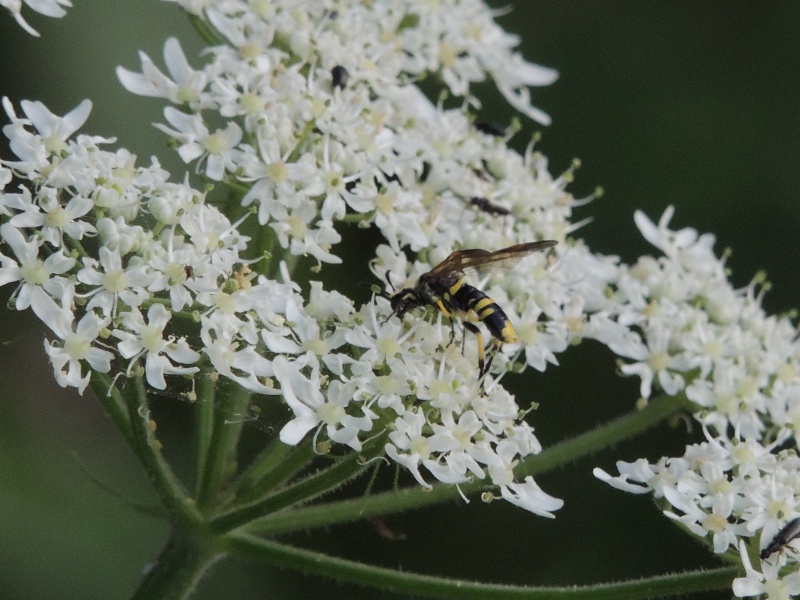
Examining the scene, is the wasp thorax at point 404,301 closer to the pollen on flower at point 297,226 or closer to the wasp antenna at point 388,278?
the wasp antenna at point 388,278

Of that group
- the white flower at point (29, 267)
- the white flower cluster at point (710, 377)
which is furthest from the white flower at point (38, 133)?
the white flower cluster at point (710, 377)

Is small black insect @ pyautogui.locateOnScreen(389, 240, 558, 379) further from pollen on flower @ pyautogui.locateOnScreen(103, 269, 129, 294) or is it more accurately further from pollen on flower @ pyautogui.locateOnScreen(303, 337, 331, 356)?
pollen on flower @ pyautogui.locateOnScreen(103, 269, 129, 294)

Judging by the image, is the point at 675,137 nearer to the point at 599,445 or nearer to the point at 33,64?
the point at 599,445

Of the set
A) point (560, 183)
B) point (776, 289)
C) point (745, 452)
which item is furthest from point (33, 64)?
point (776, 289)

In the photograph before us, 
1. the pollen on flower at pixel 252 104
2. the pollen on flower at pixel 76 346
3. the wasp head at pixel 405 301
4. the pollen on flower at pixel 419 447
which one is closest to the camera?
the pollen on flower at pixel 76 346

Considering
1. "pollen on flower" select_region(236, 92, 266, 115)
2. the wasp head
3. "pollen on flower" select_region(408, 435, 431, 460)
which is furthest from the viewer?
"pollen on flower" select_region(236, 92, 266, 115)

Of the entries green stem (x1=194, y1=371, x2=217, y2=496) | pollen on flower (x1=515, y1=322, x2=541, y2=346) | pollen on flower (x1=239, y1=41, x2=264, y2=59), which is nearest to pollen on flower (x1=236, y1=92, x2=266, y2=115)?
pollen on flower (x1=239, y1=41, x2=264, y2=59)
